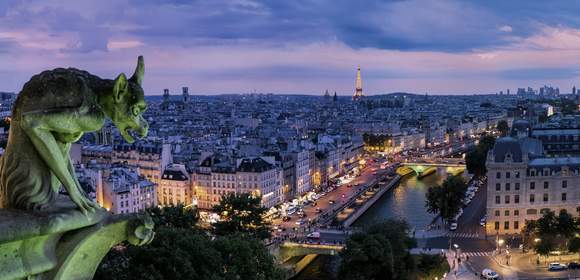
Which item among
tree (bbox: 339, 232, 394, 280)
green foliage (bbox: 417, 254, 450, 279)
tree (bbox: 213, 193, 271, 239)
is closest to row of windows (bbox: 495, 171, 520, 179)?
green foliage (bbox: 417, 254, 450, 279)

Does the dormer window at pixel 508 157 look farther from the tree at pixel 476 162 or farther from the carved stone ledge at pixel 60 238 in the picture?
the carved stone ledge at pixel 60 238

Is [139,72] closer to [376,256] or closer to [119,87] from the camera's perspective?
[119,87]

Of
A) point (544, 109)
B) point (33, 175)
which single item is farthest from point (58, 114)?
point (544, 109)

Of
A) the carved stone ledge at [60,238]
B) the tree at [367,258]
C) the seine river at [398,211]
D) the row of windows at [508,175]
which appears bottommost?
the seine river at [398,211]

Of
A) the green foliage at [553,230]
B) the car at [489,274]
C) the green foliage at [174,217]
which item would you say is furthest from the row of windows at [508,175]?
the green foliage at [174,217]

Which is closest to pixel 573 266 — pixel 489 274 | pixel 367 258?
pixel 489 274

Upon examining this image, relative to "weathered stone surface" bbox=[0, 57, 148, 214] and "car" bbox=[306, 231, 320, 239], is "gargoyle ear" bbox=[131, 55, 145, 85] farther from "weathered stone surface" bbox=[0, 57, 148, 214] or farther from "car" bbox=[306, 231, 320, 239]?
"car" bbox=[306, 231, 320, 239]

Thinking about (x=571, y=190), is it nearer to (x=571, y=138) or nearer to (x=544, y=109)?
(x=571, y=138)
